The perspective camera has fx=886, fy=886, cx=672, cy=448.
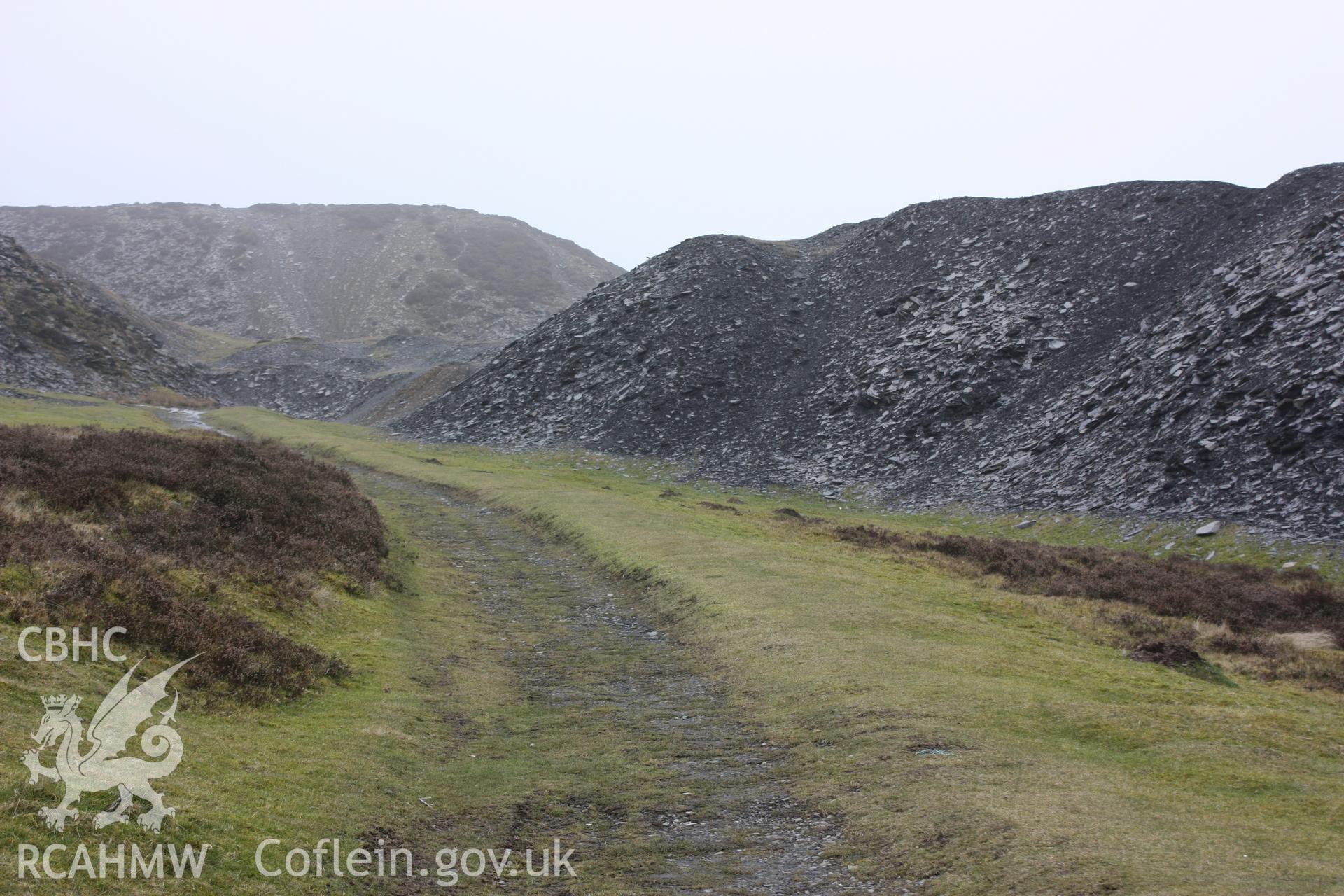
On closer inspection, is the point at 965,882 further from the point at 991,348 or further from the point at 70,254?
the point at 70,254

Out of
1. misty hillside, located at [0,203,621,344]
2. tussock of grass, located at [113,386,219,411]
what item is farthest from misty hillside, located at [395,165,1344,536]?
misty hillside, located at [0,203,621,344]

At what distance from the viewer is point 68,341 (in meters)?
96.2

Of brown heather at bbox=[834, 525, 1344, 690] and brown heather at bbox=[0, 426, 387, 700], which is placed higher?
brown heather at bbox=[0, 426, 387, 700]

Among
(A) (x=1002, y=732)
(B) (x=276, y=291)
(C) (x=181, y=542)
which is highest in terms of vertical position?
(B) (x=276, y=291)

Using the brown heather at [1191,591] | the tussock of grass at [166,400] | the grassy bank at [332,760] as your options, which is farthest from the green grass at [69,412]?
the brown heather at [1191,591]

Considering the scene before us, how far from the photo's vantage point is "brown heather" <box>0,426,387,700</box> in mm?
15930

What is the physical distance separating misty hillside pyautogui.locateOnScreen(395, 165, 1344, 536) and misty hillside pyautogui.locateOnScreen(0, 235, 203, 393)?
113ft

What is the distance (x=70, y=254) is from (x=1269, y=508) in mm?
215309

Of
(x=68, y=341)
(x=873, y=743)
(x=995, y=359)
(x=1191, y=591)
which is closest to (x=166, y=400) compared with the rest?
(x=68, y=341)

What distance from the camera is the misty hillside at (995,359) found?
1799 inches

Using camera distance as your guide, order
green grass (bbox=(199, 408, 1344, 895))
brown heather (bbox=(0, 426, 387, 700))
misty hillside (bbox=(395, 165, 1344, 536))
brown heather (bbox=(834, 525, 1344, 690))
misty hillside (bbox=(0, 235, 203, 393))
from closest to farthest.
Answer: green grass (bbox=(199, 408, 1344, 895)) < brown heather (bbox=(0, 426, 387, 700)) < brown heather (bbox=(834, 525, 1344, 690)) < misty hillside (bbox=(395, 165, 1344, 536)) < misty hillside (bbox=(0, 235, 203, 393))

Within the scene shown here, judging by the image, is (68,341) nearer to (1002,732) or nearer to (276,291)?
(276,291)

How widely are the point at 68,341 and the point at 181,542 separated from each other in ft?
301

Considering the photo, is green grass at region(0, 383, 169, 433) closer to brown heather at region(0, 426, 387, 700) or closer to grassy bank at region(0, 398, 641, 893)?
brown heather at region(0, 426, 387, 700)
